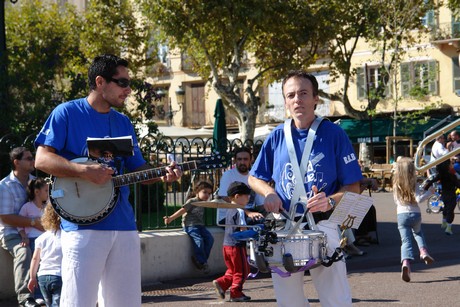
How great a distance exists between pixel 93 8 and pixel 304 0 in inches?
404

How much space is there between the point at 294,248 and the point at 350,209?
468 millimetres

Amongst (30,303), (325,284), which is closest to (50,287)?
(30,303)

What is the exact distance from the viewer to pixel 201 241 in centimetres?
1248

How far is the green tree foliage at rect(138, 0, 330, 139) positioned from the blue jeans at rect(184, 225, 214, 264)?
66.5 feet

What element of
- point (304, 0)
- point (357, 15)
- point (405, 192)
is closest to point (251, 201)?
point (405, 192)

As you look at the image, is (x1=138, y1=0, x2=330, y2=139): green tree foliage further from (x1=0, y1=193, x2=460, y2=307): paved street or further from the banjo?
the banjo

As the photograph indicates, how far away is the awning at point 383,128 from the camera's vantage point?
43.1 metres

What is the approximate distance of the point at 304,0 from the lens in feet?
115

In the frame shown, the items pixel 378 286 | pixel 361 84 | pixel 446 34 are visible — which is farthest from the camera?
pixel 361 84

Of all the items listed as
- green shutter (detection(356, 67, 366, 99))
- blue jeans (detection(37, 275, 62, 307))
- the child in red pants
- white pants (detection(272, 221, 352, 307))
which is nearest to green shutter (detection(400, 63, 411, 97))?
green shutter (detection(356, 67, 366, 99))

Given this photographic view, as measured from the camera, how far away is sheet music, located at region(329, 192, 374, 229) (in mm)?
5430

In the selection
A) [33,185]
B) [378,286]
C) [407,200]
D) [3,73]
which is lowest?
Answer: [378,286]

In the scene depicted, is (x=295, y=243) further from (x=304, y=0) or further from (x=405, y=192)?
(x=304, y=0)

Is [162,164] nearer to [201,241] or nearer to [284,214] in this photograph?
[201,241]
